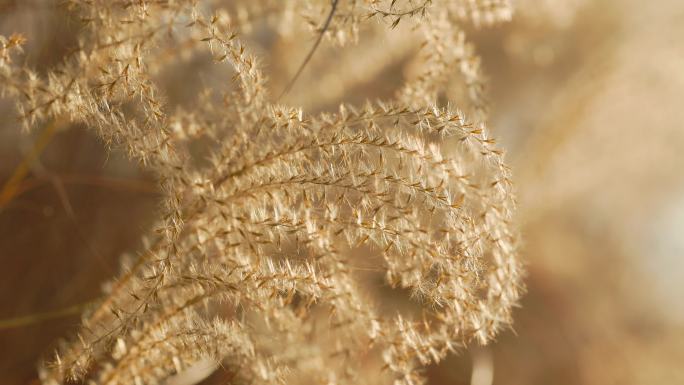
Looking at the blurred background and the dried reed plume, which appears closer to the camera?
the dried reed plume

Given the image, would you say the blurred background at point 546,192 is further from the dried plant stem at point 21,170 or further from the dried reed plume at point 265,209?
the dried reed plume at point 265,209

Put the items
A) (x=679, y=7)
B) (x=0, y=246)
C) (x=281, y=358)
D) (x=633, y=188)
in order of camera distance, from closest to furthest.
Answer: (x=281, y=358), (x=0, y=246), (x=679, y=7), (x=633, y=188)

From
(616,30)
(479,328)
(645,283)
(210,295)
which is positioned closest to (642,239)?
(645,283)

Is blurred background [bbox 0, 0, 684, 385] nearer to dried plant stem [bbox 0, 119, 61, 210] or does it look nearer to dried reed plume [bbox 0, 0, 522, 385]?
dried plant stem [bbox 0, 119, 61, 210]

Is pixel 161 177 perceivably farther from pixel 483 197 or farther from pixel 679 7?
pixel 679 7

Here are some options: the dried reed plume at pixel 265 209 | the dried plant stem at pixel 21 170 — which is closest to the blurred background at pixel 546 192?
the dried plant stem at pixel 21 170

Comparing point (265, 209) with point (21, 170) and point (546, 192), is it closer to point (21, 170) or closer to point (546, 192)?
point (21, 170)

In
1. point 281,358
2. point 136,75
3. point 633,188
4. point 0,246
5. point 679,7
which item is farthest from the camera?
point 633,188

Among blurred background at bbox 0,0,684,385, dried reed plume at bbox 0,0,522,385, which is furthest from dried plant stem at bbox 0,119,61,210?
dried reed plume at bbox 0,0,522,385
